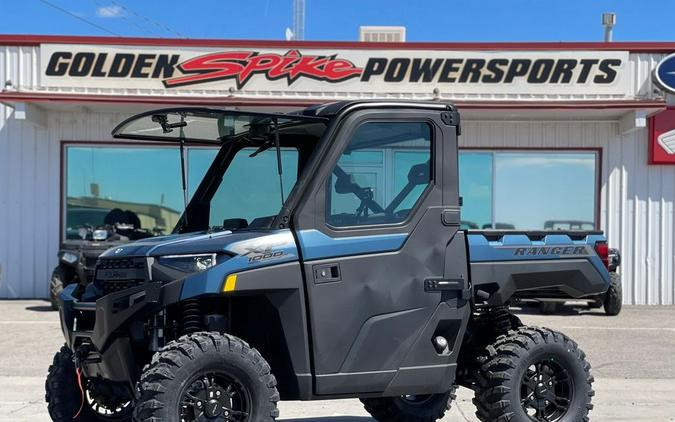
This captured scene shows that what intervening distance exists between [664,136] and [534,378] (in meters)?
12.6

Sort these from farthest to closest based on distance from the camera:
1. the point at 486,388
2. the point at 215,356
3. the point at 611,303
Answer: the point at 611,303
the point at 486,388
the point at 215,356

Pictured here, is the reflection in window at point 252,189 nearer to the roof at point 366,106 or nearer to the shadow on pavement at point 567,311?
the roof at point 366,106

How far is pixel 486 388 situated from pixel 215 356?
205cm

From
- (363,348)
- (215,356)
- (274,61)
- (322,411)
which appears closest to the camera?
(215,356)

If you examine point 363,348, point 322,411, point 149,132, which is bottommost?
point 322,411

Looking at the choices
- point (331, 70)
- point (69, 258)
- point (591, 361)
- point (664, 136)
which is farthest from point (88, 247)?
point (664, 136)

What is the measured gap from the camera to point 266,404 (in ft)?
15.4

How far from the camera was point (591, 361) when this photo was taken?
10.3m

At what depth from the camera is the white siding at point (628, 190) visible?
17.0m

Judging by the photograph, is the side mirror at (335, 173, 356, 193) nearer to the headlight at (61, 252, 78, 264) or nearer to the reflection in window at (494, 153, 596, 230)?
the headlight at (61, 252, 78, 264)

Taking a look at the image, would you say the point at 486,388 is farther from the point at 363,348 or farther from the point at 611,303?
the point at 611,303

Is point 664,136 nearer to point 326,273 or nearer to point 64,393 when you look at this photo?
point 326,273

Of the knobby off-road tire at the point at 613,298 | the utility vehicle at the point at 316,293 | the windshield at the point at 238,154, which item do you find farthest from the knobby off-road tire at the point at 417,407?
the knobby off-road tire at the point at 613,298

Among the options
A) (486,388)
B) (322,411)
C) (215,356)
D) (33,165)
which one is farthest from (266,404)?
(33,165)
